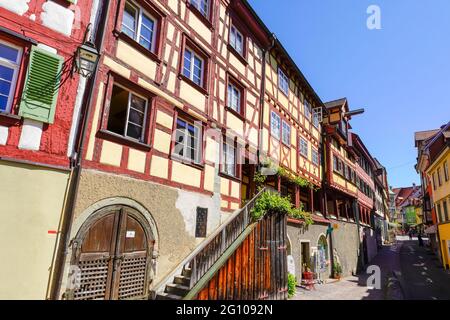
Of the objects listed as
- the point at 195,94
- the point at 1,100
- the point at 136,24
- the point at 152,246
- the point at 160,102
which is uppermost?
the point at 136,24

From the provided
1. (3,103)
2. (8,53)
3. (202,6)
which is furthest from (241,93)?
(3,103)

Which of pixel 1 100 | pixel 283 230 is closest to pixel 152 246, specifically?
pixel 1 100

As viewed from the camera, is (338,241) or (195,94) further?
(338,241)

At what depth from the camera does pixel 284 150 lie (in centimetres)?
1388

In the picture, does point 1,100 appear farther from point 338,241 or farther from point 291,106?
point 338,241

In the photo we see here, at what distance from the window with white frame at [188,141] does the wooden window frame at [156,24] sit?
190 cm

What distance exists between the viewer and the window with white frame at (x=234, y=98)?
10.9 metres

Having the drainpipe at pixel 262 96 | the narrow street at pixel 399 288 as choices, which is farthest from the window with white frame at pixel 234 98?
the narrow street at pixel 399 288

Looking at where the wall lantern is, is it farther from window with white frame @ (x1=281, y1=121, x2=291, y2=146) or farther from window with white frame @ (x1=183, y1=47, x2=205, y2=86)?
window with white frame @ (x1=281, y1=121, x2=291, y2=146)

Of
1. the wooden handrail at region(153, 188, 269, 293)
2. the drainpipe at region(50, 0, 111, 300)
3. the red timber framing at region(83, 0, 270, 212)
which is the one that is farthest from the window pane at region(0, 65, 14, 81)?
the wooden handrail at region(153, 188, 269, 293)

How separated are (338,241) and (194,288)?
1495cm

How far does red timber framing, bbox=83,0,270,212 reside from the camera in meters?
6.27
